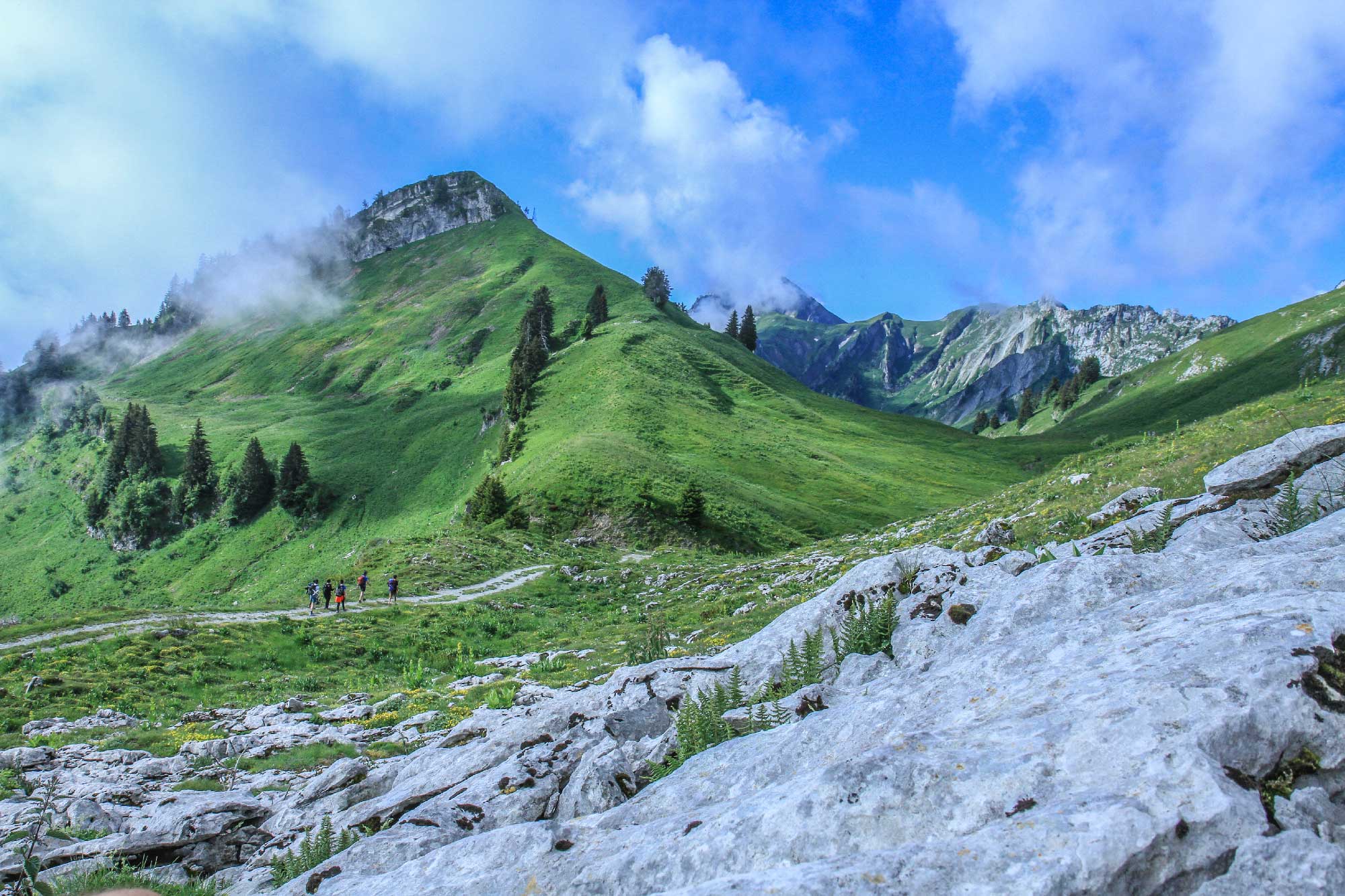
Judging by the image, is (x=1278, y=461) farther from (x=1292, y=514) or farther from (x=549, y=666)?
(x=549, y=666)

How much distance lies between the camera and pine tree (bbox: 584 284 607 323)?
122m

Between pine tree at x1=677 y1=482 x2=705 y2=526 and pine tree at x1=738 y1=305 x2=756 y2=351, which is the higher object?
pine tree at x1=738 y1=305 x2=756 y2=351

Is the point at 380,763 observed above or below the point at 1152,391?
below

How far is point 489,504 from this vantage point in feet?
174

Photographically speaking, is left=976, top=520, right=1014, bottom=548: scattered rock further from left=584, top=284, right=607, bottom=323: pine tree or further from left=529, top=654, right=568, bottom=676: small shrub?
left=584, top=284, right=607, bottom=323: pine tree

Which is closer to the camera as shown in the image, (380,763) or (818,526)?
(380,763)

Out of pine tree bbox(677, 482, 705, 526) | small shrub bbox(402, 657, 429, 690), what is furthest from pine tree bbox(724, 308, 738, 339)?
small shrub bbox(402, 657, 429, 690)

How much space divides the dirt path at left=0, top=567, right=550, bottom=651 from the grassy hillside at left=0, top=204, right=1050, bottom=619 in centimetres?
247

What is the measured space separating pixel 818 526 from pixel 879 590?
166ft

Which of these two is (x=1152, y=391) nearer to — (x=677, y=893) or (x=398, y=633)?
(x=398, y=633)

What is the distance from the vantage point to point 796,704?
335 inches

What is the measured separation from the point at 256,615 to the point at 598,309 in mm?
98172

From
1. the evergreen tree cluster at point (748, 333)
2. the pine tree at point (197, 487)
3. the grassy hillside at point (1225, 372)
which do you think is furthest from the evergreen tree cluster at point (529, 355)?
the grassy hillside at point (1225, 372)

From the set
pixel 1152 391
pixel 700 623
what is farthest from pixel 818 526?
pixel 1152 391
